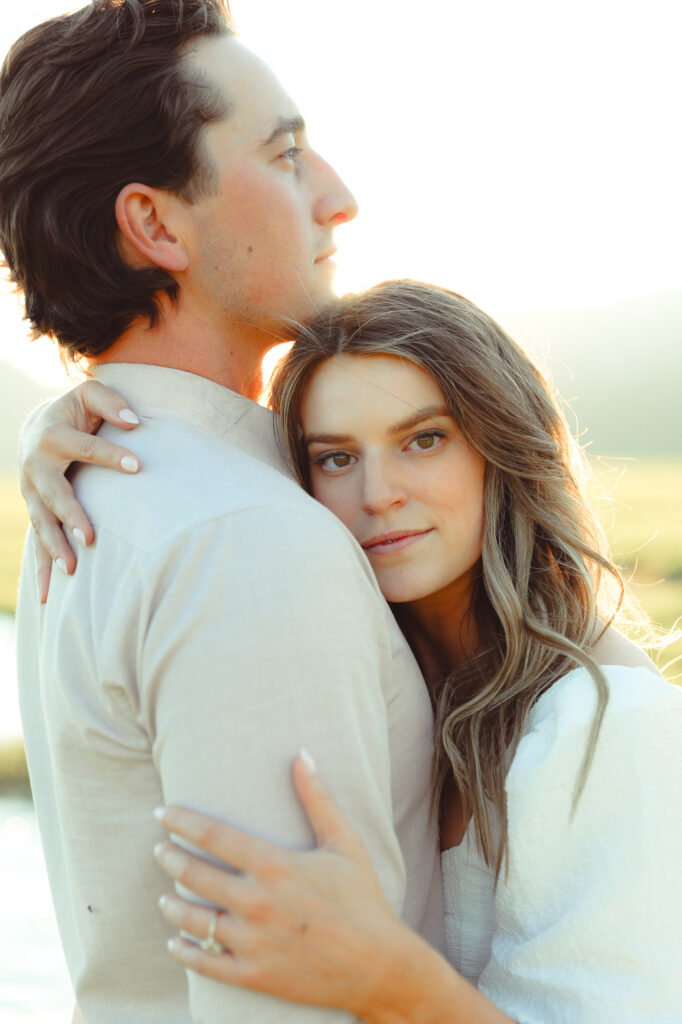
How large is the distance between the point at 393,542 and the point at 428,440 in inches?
9.1

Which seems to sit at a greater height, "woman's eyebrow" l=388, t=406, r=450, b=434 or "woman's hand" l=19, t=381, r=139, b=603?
"woman's hand" l=19, t=381, r=139, b=603

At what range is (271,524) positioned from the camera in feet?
3.98

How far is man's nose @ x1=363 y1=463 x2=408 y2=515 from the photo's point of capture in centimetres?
187

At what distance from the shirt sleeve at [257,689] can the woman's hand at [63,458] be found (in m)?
0.29

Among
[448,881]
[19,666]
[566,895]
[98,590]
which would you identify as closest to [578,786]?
[566,895]

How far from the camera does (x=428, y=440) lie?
6.52 ft

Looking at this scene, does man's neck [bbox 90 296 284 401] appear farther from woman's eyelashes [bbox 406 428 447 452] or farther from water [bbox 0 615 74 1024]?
water [bbox 0 615 74 1024]

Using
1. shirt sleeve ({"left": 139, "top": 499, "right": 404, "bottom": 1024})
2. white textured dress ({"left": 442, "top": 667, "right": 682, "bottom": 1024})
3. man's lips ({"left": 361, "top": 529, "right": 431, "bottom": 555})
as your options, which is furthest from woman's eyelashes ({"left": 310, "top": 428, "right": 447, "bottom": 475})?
shirt sleeve ({"left": 139, "top": 499, "right": 404, "bottom": 1024})

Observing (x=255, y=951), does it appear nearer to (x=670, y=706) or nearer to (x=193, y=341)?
(x=670, y=706)

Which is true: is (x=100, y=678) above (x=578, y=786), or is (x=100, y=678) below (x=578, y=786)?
above

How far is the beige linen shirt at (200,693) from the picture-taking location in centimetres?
111

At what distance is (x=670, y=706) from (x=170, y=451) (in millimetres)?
904

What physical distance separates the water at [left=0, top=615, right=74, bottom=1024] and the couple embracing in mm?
2795

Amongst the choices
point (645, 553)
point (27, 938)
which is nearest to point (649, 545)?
point (645, 553)
